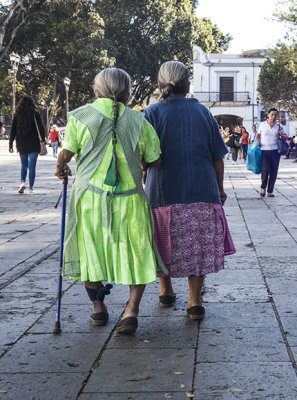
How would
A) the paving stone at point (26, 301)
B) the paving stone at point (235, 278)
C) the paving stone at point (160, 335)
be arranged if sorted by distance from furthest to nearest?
the paving stone at point (235, 278) → the paving stone at point (26, 301) → the paving stone at point (160, 335)

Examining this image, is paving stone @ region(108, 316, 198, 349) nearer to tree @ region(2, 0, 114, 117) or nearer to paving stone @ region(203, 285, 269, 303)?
paving stone @ region(203, 285, 269, 303)

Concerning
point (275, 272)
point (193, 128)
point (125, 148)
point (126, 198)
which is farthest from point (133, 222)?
point (275, 272)

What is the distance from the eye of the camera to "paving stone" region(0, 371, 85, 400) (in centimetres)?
321

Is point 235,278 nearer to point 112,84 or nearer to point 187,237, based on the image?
point 187,237

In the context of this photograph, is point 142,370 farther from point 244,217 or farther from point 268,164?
point 268,164

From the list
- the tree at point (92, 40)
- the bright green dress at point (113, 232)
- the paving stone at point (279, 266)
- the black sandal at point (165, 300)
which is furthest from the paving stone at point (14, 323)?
the tree at point (92, 40)

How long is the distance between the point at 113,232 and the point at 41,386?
1.12 meters

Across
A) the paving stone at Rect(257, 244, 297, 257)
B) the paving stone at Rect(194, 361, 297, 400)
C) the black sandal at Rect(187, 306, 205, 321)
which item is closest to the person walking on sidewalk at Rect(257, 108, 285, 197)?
the paving stone at Rect(257, 244, 297, 257)

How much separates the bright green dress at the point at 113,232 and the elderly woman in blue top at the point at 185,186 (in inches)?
12.8

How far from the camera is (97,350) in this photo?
388 centimetres

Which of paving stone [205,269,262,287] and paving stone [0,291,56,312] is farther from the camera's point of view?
paving stone [205,269,262,287]

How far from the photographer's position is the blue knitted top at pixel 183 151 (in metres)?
4.52

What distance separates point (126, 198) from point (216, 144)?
0.75m

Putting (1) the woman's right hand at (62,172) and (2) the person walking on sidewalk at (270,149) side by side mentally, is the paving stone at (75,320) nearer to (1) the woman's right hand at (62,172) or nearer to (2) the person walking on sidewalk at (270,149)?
(1) the woman's right hand at (62,172)
